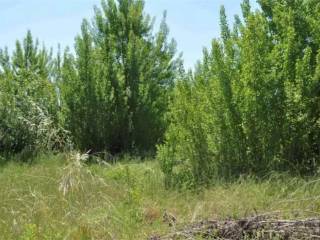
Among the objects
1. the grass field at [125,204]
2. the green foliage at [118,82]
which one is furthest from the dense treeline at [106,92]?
the grass field at [125,204]

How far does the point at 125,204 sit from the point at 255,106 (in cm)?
237

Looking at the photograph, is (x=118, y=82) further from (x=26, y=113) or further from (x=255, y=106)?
(x=255, y=106)

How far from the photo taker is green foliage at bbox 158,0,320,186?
25.3 feet

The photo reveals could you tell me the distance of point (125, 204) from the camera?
6684 mm

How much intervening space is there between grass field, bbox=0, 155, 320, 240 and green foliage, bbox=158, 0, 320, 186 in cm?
49

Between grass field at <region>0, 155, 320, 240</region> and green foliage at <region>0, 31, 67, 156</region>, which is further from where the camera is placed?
Result: green foliage at <region>0, 31, 67, 156</region>

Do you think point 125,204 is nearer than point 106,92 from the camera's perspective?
Yes

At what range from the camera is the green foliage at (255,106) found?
7.71m

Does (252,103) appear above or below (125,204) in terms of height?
above

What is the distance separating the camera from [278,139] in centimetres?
776

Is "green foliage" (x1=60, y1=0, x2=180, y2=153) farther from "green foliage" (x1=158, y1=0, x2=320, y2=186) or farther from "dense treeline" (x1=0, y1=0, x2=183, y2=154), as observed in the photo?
"green foliage" (x1=158, y1=0, x2=320, y2=186)

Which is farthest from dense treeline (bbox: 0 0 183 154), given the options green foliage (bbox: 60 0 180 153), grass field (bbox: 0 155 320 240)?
grass field (bbox: 0 155 320 240)

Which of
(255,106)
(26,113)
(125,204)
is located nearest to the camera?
(125,204)

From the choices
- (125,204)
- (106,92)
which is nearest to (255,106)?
(125,204)
